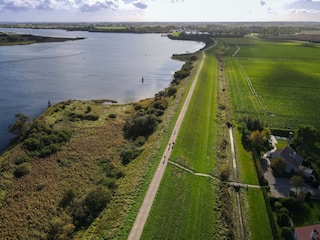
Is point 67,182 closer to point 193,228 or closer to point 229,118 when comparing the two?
point 193,228

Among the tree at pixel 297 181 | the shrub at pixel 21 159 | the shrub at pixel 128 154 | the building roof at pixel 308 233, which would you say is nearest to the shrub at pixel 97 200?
the shrub at pixel 128 154

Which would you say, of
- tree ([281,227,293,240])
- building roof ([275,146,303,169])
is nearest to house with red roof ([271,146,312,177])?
building roof ([275,146,303,169])

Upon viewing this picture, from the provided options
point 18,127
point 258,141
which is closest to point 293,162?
point 258,141

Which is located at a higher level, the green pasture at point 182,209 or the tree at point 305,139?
the tree at point 305,139

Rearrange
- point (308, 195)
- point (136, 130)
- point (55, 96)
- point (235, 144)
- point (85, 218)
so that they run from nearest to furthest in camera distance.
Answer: point (85, 218)
point (308, 195)
point (235, 144)
point (136, 130)
point (55, 96)

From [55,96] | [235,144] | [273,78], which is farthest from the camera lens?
[273,78]

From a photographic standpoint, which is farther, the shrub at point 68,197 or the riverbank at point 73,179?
the shrub at point 68,197

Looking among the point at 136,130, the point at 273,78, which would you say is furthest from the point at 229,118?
the point at 273,78

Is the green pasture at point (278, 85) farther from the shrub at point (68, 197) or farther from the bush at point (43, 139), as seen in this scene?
the shrub at point (68, 197)
